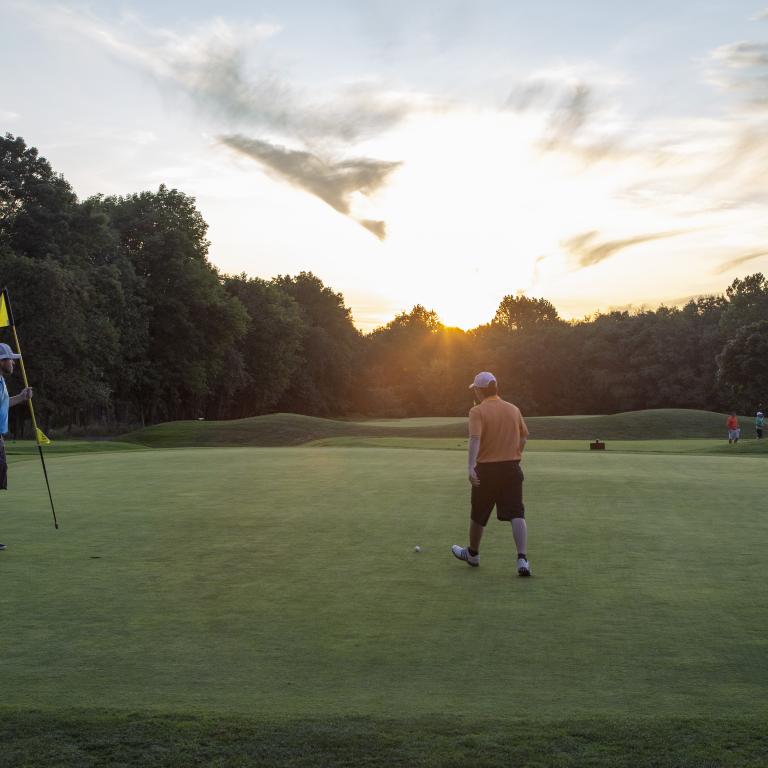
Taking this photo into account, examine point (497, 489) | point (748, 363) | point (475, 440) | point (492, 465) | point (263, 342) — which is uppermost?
point (263, 342)

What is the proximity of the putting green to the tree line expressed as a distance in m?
43.4

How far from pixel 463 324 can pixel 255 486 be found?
12912cm

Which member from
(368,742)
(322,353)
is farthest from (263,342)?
(368,742)

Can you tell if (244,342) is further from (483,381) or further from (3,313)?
(483,381)

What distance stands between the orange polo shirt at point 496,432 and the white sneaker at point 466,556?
3.33ft

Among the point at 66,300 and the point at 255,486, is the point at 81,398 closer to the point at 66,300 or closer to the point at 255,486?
the point at 66,300

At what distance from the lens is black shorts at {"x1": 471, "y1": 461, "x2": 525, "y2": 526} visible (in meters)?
10.2

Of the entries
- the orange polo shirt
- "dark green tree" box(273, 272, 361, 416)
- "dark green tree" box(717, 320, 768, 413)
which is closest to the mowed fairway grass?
the orange polo shirt

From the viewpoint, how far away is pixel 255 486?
1880 centimetres

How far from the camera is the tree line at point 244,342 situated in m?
56.6

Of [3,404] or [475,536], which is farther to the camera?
[3,404]

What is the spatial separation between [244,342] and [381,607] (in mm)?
83277

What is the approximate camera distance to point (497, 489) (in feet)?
33.8

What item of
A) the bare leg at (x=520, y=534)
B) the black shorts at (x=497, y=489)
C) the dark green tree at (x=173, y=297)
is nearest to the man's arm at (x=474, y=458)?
the black shorts at (x=497, y=489)
